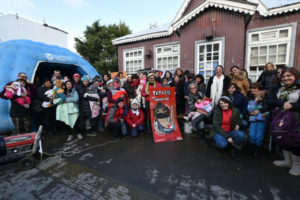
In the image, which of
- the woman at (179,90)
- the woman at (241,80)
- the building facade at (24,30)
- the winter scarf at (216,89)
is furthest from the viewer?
the building facade at (24,30)

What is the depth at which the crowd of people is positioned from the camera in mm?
2412

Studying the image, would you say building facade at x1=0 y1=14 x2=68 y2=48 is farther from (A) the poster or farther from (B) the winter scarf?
(B) the winter scarf

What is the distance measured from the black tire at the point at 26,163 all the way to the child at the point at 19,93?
1.73 m

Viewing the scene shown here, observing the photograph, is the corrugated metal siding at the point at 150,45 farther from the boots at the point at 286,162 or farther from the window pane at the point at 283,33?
the boots at the point at 286,162

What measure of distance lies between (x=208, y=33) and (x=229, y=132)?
575 cm

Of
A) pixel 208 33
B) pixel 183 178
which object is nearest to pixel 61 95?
pixel 183 178

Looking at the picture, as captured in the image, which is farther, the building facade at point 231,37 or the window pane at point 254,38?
the window pane at point 254,38

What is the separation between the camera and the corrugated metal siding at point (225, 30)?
6.57 meters

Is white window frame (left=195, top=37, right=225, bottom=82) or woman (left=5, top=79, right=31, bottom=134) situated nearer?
woman (left=5, top=79, right=31, bottom=134)

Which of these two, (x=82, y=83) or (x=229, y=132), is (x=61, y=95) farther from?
(x=229, y=132)

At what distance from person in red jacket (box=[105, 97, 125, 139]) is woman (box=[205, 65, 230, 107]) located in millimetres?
2650

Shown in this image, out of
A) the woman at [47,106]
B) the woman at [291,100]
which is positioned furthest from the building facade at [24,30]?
the woman at [291,100]

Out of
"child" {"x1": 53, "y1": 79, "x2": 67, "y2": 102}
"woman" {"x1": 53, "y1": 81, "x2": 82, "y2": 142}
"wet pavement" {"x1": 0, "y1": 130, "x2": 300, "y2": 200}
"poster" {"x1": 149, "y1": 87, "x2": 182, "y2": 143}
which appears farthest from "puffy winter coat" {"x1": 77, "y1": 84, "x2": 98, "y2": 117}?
"poster" {"x1": 149, "y1": 87, "x2": 182, "y2": 143}

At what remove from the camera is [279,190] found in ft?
6.53
